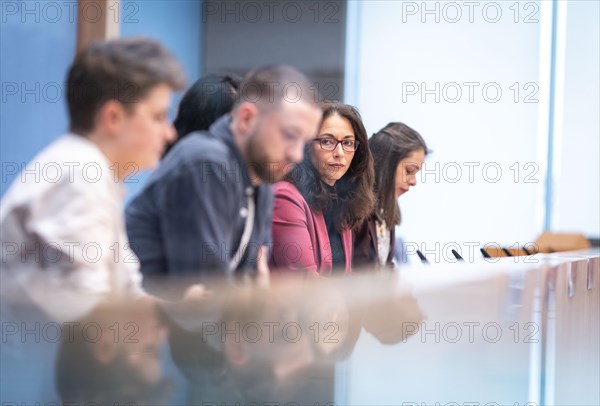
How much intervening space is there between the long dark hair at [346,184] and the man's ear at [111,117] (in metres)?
0.53

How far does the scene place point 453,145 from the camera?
3309mm

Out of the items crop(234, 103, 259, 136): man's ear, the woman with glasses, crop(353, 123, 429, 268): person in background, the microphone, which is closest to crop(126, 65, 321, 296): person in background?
crop(234, 103, 259, 136): man's ear

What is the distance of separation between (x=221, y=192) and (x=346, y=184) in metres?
0.55

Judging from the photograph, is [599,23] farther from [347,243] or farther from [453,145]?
[347,243]

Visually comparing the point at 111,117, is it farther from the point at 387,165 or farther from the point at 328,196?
the point at 387,165

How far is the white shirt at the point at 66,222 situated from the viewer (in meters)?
1.56

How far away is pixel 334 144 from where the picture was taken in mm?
2080

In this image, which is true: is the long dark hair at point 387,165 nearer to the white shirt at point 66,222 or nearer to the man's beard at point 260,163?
the man's beard at point 260,163

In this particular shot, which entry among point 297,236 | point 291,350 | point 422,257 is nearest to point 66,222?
point 291,350

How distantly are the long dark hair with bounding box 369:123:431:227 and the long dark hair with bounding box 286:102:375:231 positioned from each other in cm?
8

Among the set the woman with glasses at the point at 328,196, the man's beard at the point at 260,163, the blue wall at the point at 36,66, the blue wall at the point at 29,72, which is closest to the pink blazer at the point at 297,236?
the woman with glasses at the point at 328,196

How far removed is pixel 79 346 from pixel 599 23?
3971 millimetres

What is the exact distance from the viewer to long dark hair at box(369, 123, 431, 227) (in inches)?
89.0

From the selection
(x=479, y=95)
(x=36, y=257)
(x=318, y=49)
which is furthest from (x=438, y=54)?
(x=36, y=257)
